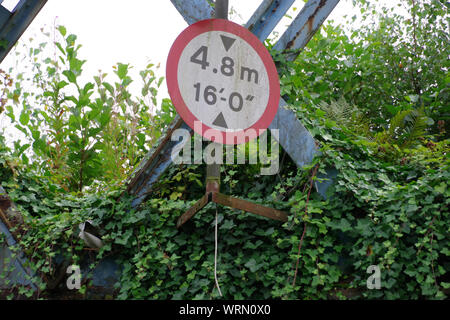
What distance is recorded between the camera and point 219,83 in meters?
2.61

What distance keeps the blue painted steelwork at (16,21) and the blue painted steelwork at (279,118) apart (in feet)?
5.01

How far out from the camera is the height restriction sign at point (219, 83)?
8.30 feet

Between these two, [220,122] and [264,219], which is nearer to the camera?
[220,122]

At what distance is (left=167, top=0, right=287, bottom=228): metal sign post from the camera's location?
2.54 meters

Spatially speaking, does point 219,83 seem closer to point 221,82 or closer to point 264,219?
point 221,82

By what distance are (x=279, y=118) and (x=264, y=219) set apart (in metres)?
0.80

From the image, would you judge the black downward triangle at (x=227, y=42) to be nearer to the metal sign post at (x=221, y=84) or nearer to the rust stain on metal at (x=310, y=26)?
the metal sign post at (x=221, y=84)

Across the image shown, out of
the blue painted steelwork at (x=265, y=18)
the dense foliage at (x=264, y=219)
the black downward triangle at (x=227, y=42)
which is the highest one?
the blue painted steelwork at (x=265, y=18)

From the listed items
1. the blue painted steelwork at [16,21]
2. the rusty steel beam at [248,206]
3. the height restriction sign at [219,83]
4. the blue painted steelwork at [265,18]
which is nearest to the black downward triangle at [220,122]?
the height restriction sign at [219,83]

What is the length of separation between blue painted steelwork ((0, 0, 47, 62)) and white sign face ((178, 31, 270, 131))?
7.70 feet

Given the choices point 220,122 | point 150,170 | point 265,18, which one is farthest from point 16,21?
point 220,122

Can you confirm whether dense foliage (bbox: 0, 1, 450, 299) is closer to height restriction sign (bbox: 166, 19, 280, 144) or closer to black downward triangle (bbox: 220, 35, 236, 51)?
height restriction sign (bbox: 166, 19, 280, 144)

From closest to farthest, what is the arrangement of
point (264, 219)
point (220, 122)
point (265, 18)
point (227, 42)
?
point (220, 122) < point (227, 42) < point (264, 219) < point (265, 18)

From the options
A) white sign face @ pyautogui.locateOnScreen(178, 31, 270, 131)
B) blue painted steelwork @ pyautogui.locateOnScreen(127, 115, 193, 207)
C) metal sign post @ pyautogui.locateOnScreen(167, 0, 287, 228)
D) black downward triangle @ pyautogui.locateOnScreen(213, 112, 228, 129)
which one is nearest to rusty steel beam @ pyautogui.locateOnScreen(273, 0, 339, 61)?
metal sign post @ pyautogui.locateOnScreen(167, 0, 287, 228)
